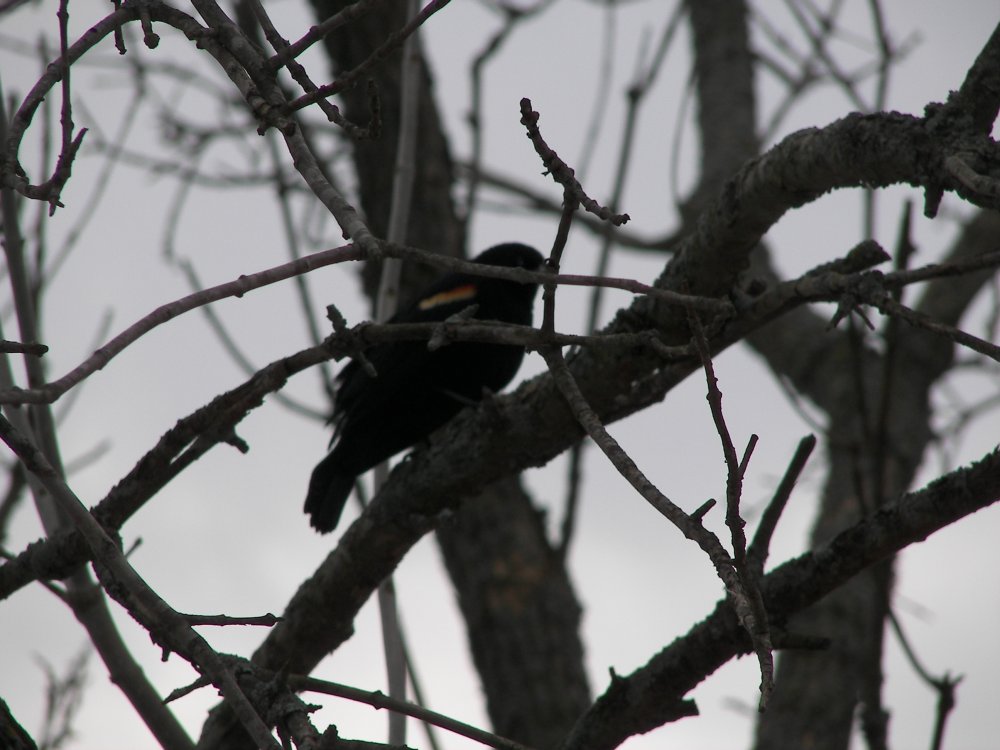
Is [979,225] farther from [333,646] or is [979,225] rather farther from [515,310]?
[333,646]

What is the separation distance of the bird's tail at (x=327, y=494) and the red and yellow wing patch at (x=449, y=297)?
2.60 ft

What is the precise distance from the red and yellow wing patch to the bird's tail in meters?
0.79

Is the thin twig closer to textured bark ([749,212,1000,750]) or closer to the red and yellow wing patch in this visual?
textured bark ([749,212,1000,750])

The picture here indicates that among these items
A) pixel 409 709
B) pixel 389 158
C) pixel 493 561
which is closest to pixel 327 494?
pixel 493 561

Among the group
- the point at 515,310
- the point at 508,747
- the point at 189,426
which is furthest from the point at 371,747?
the point at 515,310

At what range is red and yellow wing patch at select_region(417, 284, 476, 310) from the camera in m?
4.44

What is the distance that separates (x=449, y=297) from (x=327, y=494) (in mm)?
942

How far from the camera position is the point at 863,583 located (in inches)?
168

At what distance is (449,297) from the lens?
4.47 metres

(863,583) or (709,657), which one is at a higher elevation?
(863,583)

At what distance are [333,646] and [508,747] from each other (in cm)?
110

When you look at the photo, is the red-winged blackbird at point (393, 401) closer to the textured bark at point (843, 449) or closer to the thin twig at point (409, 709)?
the textured bark at point (843, 449)

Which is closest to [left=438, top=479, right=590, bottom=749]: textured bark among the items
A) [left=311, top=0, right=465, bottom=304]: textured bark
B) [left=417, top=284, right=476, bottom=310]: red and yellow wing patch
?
[left=417, top=284, right=476, bottom=310]: red and yellow wing patch

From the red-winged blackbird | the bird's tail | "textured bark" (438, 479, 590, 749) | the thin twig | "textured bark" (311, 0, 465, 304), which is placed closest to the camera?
the thin twig
